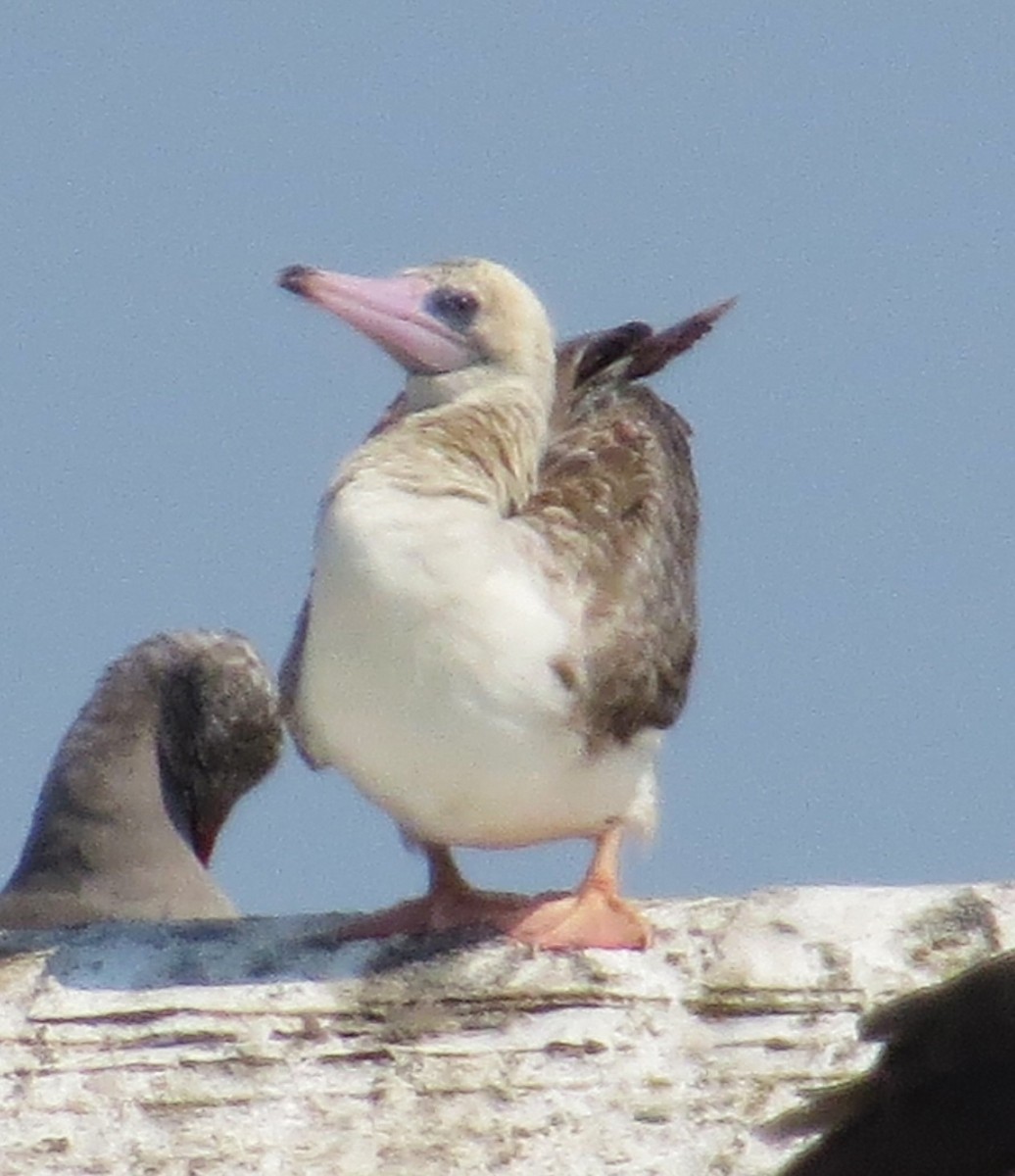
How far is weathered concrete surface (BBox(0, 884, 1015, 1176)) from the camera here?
23.0ft

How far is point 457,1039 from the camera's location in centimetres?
720

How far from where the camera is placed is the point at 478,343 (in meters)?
8.37

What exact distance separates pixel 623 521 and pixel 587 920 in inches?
34.6

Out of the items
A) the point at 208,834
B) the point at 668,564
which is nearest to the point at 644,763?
the point at 668,564

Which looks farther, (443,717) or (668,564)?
(668,564)

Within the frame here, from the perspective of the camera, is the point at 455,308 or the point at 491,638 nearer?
the point at 491,638

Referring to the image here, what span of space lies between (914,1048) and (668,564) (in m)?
1.75

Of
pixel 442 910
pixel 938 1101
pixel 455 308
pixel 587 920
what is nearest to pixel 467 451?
pixel 455 308

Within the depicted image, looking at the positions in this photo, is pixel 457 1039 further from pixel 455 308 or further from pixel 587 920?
pixel 455 308

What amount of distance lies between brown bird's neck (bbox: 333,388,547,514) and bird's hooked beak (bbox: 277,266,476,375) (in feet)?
0.32

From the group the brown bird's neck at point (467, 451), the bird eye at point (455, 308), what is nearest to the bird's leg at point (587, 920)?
the brown bird's neck at point (467, 451)

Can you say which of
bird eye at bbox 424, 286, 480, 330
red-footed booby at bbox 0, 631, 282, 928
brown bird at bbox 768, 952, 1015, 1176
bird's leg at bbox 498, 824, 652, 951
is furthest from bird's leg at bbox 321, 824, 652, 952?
red-footed booby at bbox 0, 631, 282, 928

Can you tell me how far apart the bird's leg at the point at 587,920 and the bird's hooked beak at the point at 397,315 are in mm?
1107

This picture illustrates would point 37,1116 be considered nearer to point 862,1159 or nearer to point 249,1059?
point 249,1059
